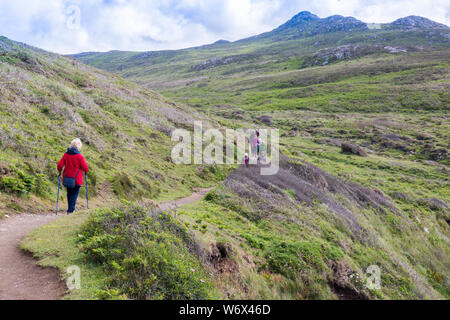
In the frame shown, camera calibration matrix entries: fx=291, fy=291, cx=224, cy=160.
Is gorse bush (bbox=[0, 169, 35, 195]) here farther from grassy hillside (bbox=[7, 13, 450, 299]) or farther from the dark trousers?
grassy hillside (bbox=[7, 13, 450, 299])

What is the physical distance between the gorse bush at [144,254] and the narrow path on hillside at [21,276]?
907 millimetres

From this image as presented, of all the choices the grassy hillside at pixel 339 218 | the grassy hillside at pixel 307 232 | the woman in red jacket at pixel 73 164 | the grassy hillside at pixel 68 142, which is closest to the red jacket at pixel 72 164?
the woman in red jacket at pixel 73 164

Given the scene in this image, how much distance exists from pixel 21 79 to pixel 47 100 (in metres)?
3.17

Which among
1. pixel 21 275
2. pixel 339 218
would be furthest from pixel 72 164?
pixel 339 218

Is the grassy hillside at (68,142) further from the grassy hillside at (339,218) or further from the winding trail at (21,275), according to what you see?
the grassy hillside at (339,218)

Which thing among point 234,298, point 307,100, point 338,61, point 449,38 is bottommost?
point 234,298

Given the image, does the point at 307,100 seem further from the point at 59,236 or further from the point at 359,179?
the point at 59,236

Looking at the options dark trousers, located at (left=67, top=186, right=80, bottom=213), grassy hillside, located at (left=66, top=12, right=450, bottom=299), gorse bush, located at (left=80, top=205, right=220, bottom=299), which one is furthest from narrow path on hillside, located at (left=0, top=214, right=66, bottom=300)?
grassy hillside, located at (left=66, top=12, right=450, bottom=299)

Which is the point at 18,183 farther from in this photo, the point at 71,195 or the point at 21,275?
the point at 21,275

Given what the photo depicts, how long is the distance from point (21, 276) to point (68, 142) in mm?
10845

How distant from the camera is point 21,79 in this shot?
64.2ft

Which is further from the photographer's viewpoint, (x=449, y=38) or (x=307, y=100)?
(x=449, y=38)

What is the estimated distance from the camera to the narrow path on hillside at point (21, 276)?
17.6 feet
